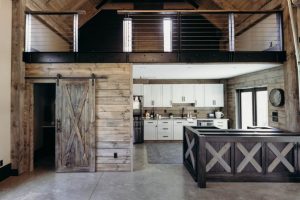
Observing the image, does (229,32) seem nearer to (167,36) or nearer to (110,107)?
(110,107)

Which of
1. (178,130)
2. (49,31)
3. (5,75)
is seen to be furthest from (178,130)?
(5,75)

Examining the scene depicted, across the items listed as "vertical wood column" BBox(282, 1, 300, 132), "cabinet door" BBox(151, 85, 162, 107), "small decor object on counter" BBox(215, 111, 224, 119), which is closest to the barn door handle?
"cabinet door" BBox(151, 85, 162, 107)

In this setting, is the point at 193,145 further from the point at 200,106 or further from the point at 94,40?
the point at 94,40

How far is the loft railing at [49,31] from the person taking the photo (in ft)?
16.0

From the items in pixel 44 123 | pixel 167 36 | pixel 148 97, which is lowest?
pixel 44 123

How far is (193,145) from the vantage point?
454cm

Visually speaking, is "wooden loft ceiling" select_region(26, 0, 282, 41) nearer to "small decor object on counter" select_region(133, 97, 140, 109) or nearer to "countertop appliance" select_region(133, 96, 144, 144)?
"small decor object on counter" select_region(133, 97, 140, 109)

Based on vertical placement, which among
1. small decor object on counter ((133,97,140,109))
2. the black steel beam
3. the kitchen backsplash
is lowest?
the kitchen backsplash

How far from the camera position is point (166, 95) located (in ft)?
27.9

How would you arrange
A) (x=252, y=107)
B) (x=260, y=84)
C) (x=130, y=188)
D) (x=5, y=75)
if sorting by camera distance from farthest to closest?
(x=252, y=107) → (x=260, y=84) → (x=5, y=75) → (x=130, y=188)

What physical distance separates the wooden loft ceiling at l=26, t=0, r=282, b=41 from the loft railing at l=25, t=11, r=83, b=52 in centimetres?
3

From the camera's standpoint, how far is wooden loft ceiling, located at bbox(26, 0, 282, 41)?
5555 millimetres

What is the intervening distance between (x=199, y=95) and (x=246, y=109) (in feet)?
5.89

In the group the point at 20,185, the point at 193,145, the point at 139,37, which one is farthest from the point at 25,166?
the point at 139,37
